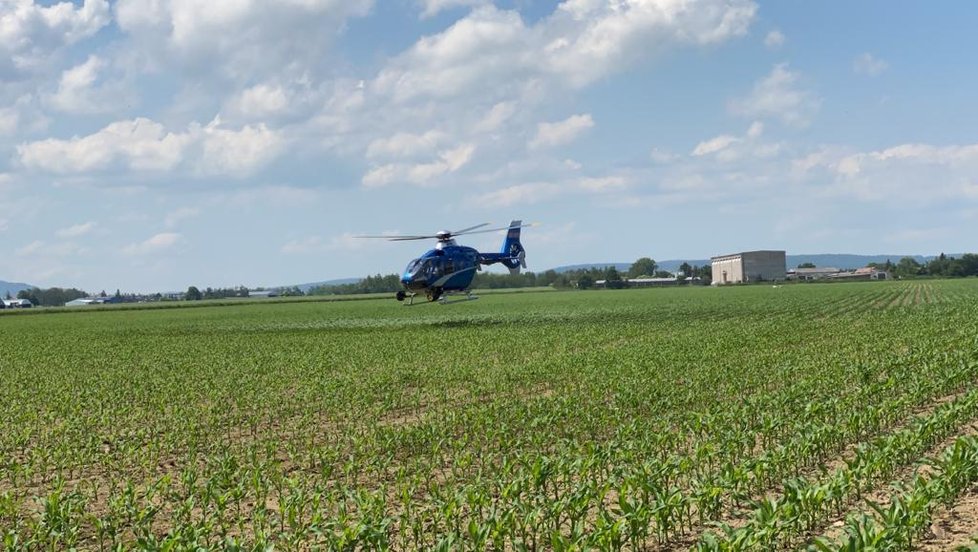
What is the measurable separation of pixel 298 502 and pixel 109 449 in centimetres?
725

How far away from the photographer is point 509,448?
13242mm

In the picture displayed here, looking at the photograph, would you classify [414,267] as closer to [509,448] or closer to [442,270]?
[442,270]

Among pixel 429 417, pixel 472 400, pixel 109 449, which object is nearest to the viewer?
pixel 109 449

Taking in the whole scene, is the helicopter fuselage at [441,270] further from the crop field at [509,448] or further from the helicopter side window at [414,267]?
the crop field at [509,448]

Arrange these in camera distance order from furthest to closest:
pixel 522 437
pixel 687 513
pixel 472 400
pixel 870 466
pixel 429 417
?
pixel 472 400 < pixel 429 417 < pixel 522 437 < pixel 870 466 < pixel 687 513

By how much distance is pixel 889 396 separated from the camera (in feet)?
54.6

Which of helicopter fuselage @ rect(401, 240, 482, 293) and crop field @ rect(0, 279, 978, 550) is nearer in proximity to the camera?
crop field @ rect(0, 279, 978, 550)

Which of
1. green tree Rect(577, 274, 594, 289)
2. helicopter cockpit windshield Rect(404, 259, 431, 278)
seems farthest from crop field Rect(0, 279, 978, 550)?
green tree Rect(577, 274, 594, 289)

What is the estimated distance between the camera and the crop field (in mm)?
8492

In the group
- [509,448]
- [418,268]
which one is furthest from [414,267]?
[509,448]

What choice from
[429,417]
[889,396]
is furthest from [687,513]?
[889,396]

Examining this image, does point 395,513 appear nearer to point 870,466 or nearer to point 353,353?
point 870,466

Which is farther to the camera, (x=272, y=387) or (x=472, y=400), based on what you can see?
(x=272, y=387)

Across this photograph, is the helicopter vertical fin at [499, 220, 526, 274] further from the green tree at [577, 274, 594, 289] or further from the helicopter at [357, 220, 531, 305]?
the green tree at [577, 274, 594, 289]
